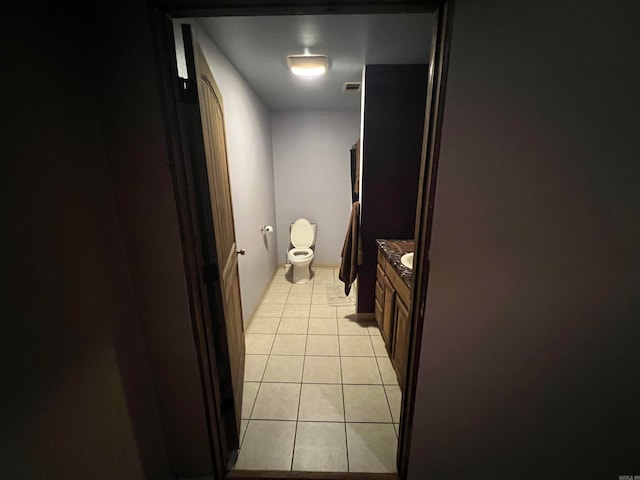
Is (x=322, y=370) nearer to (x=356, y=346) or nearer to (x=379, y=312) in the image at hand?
(x=356, y=346)

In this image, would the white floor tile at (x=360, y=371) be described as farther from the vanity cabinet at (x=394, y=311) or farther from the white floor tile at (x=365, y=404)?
the vanity cabinet at (x=394, y=311)

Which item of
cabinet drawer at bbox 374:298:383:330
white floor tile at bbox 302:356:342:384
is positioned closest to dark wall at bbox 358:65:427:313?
cabinet drawer at bbox 374:298:383:330

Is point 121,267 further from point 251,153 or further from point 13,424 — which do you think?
point 251,153

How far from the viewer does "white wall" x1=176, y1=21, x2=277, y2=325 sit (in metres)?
1.90

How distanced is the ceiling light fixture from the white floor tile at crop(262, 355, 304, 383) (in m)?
2.44

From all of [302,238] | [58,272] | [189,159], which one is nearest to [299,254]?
[302,238]

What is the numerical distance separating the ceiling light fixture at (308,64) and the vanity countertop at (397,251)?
1.57 meters

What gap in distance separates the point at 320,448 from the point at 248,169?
2325mm

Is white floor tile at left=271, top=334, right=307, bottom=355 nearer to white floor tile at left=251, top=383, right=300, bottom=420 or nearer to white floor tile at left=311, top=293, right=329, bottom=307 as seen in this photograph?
white floor tile at left=251, top=383, right=300, bottom=420

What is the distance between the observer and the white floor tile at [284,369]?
183 centimetres

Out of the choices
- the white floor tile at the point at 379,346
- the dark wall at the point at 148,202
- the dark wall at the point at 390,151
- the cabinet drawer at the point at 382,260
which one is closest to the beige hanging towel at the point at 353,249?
the dark wall at the point at 390,151

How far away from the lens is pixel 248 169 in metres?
2.44

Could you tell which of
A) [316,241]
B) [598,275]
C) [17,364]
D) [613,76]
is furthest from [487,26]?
[316,241]

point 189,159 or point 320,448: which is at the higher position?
point 189,159
